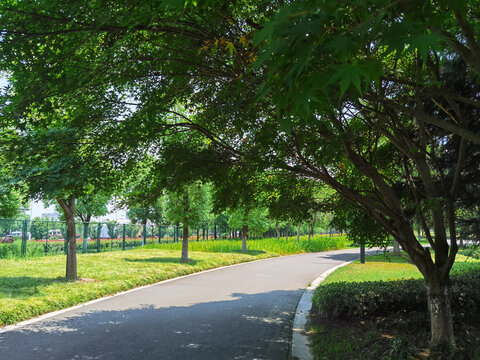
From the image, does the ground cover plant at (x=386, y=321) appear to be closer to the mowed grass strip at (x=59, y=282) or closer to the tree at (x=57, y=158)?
the tree at (x=57, y=158)

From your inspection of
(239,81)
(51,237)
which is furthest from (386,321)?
(51,237)

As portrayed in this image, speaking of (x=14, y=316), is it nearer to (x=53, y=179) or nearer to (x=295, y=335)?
(x=53, y=179)

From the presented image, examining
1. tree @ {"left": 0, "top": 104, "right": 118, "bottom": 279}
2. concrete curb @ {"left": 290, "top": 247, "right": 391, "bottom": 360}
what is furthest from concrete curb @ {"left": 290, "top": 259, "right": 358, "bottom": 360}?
tree @ {"left": 0, "top": 104, "right": 118, "bottom": 279}

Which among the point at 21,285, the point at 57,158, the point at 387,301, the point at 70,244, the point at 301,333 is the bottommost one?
the point at 301,333

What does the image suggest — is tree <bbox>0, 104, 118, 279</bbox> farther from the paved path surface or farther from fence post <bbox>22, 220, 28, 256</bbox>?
fence post <bbox>22, 220, 28, 256</bbox>

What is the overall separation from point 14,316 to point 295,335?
568cm

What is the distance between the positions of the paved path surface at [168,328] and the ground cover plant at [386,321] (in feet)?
2.82

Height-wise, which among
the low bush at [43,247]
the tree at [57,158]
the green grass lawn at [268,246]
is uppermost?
the tree at [57,158]

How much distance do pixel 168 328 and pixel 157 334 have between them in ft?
1.53

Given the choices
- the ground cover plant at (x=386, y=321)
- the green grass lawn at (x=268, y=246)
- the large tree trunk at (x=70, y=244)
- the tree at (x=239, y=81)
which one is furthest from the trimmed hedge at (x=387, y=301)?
the green grass lawn at (x=268, y=246)

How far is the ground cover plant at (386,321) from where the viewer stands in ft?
18.2

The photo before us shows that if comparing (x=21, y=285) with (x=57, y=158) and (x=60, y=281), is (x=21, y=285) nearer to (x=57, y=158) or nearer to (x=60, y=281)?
(x=60, y=281)

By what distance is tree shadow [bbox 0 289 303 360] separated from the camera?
598cm

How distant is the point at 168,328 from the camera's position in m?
7.50
